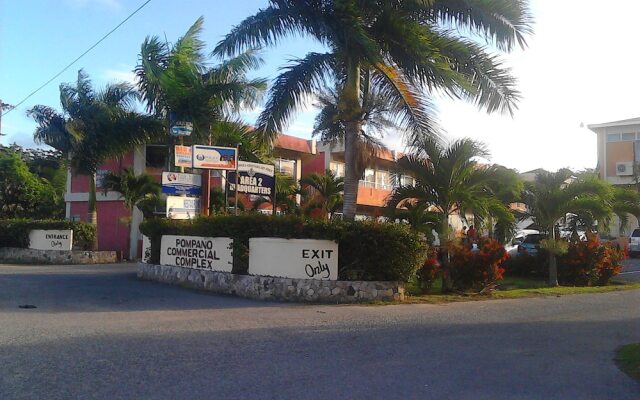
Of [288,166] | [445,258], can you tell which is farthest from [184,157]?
[288,166]

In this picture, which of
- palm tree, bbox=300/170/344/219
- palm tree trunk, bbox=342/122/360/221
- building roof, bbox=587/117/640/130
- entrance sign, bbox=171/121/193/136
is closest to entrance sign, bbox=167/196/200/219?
entrance sign, bbox=171/121/193/136

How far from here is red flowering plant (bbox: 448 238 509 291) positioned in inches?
612

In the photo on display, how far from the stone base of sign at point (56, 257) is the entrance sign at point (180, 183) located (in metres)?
9.43

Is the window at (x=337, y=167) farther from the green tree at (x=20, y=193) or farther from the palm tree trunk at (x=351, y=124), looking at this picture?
the palm tree trunk at (x=351, y=124)

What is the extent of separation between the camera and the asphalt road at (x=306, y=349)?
6.59 m

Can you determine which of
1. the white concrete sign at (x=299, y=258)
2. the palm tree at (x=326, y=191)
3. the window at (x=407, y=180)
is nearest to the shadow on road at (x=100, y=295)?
the white concrete sign at (x=299, y=258)

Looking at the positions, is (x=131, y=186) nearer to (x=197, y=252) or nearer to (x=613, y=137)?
(x=197, y=252)

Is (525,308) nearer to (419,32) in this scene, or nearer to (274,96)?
(419,32)

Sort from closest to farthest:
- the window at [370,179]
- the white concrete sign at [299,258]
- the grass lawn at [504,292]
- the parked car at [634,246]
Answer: the white concrete sign at [299,258] → the grass lawn at [504,292] → the parked car at [634,246] → the window at [370,179]

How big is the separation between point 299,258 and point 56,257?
1662 cm

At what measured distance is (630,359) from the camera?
8.13 meters

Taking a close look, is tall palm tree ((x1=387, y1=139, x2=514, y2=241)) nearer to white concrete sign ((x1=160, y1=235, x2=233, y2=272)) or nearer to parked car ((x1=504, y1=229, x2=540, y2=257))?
white concrete sign ((x1=160, y1=235, x2=233, y2=272))

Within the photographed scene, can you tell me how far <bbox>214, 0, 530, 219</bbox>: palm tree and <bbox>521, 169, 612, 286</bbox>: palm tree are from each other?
5592 mm

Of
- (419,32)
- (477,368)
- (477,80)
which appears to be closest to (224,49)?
(419,32)
